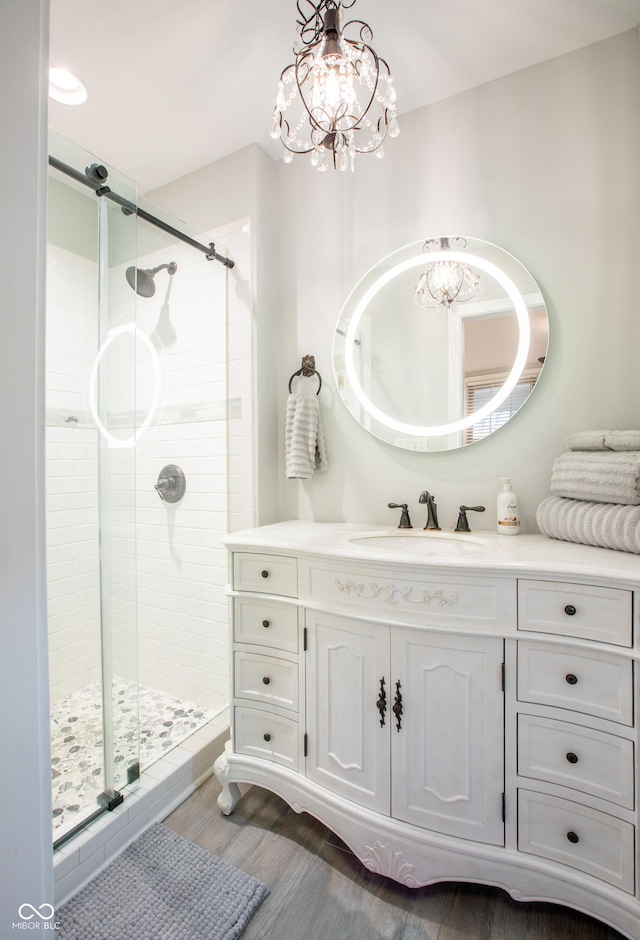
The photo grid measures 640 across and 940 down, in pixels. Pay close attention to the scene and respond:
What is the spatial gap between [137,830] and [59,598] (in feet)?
2.87

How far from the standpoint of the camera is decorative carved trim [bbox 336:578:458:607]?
1.08 meters

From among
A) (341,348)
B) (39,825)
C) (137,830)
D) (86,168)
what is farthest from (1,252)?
(137,830)

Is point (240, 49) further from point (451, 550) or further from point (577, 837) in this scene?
point (577, 837)

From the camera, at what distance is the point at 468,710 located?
107 cm

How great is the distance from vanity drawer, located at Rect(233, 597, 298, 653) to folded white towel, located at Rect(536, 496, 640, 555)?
0.84 meters

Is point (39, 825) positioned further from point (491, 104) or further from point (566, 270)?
point (491, 104)

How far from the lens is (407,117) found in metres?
1.67

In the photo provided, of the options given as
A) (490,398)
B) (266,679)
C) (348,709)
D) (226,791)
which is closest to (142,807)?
(226,791)

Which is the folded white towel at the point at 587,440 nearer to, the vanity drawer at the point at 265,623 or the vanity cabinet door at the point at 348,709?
the vanity cabinet door at the point at 348,709

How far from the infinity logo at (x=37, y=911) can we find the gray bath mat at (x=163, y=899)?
70cm

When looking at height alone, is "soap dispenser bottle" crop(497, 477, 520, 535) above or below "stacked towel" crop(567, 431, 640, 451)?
below

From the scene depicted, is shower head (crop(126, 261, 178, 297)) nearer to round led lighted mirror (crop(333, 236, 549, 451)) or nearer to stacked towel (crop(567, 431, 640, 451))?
round led lighted mirror (crop(333, 236, 549, 451))

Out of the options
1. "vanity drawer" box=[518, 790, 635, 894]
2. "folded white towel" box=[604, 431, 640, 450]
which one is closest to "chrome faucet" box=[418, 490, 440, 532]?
"folded white towel" box=[604, 431, 640, 450]

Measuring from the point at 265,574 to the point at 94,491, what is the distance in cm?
71
